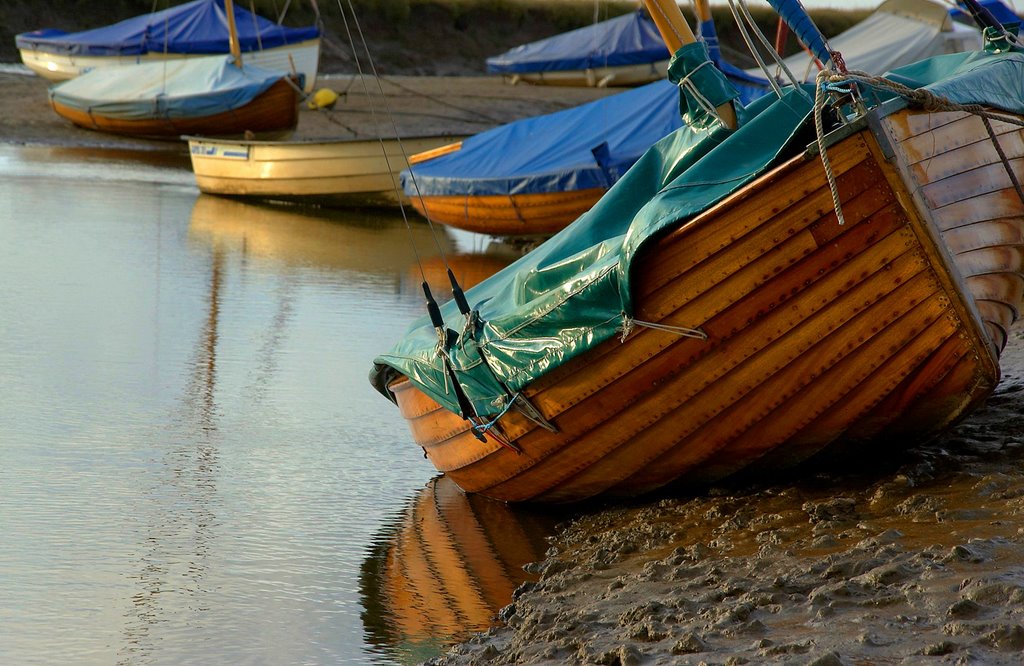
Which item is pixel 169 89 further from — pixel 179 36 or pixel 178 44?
pixel 179 36

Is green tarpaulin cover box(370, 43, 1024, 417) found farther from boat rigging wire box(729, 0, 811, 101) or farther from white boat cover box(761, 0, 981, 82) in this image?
white boat cover box(761, 0, 981, 82)

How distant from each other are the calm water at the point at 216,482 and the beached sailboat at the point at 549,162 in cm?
165

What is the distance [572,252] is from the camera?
5211 millimetres

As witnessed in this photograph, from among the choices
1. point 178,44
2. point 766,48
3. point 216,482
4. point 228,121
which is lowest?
point 216,482

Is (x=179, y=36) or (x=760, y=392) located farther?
(x=179, y=36)

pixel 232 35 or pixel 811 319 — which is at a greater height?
pixel 232 35

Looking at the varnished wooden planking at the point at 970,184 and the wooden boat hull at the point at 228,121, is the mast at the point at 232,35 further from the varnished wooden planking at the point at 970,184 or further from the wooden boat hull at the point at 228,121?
the varnished wooden planking at the point at 970,184

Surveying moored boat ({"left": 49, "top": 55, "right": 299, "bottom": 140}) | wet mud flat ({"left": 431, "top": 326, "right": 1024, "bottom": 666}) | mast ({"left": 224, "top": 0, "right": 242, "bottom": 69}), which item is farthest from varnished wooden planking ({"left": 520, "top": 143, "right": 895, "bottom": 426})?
mast ({"left": 224, "top": 0, "right": 242, "bottom": 69})

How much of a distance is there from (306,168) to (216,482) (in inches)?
441

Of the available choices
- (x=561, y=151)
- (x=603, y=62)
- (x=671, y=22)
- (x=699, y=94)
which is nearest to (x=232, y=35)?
(x=561, y=151)

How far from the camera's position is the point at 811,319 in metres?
4.41

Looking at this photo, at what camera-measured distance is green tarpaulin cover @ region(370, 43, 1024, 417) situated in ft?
14.6

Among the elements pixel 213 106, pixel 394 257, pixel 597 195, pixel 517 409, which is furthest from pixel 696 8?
pixel 213 106

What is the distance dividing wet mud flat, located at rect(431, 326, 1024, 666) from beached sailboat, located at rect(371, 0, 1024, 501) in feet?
0.60
